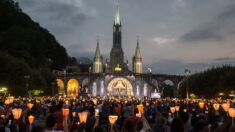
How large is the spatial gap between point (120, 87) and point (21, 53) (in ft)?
169

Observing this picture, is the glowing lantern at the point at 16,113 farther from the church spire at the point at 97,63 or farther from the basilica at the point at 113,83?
the church spire at the point at 97,63

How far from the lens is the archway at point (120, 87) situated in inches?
4508

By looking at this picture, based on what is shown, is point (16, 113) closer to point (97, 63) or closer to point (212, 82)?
point (212, 82)

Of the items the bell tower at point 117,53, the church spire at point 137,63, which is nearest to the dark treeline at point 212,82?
the bell tower at point 117,53

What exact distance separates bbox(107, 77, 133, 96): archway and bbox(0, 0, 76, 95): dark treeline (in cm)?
1730

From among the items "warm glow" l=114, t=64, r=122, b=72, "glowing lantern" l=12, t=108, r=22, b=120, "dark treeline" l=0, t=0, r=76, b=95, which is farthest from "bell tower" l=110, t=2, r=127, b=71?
"glowing lantern" l=12, t=108, r=22, b=120

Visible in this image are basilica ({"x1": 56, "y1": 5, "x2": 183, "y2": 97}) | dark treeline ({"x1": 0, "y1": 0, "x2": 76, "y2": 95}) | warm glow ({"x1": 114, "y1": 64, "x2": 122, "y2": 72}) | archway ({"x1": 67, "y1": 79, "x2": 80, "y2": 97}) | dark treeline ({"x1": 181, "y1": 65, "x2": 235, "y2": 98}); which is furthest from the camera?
warm glow ({"x1": 114, "y1": 64, "x2": 122, "y2": 72})

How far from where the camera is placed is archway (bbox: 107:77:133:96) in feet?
376

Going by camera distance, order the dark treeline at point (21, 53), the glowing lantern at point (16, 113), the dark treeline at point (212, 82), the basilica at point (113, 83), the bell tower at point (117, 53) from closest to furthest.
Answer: the glowing lantern at point (16, 113)
the dark treeline at point (21, 53)
the dark treeline at point (212, 82)
the basilica at point (113, 83)
the bell tower at point (117, 53)

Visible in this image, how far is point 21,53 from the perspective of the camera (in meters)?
67.2

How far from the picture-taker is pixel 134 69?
140 m

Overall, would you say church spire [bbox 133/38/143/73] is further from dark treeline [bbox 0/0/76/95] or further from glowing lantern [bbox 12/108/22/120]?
glowing lantern [bbox 12/108/22/120]

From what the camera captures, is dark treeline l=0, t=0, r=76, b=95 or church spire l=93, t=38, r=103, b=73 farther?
church spire l=93, t=38, r=103, b=73

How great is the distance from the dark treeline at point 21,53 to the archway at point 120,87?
17.3 metres
